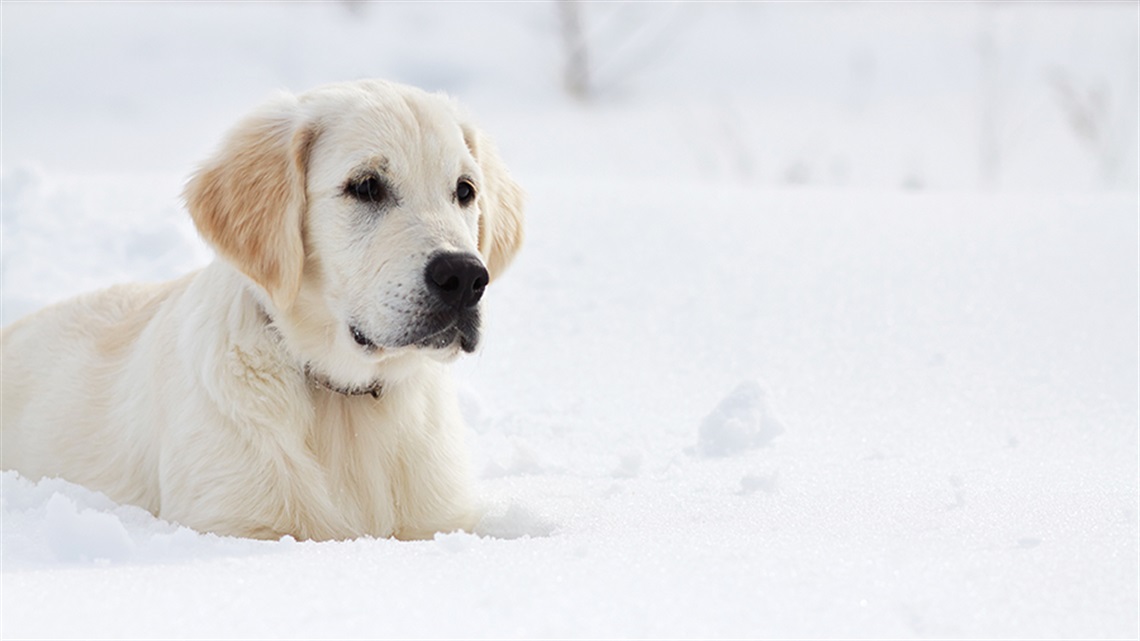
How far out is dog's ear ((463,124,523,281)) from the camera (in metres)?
3.94

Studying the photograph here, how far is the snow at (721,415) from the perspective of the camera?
2340 millimetres

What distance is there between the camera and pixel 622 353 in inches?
226

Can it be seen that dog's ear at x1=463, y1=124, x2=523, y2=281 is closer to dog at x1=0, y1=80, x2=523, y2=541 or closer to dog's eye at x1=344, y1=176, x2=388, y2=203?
dog at x1=0, y1=80, x2=523, y2=541

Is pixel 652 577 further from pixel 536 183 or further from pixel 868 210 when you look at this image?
pixel 536 183

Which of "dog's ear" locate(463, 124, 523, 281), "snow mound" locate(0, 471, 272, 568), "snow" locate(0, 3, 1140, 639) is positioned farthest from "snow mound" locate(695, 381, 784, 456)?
"snow mound" locate(0, 471, 272, 568)

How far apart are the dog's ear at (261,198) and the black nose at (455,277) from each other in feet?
1.47

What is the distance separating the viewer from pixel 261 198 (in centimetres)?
348

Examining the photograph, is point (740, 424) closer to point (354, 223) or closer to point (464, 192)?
point (464, 192)

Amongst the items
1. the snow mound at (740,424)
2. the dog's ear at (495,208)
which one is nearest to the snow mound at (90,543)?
the dog's ear at (495,208)

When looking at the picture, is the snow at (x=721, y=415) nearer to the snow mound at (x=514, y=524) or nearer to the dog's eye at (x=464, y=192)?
the snow mound at (x=514, y=524)

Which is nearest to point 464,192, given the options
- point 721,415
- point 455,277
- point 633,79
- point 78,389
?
point 455,277

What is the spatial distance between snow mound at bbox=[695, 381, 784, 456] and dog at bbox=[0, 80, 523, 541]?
1080 millimetres

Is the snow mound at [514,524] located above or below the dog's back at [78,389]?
below

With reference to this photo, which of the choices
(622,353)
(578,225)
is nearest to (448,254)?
(622,353)
